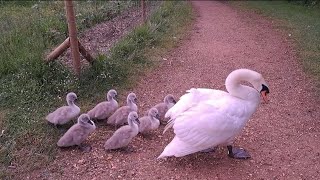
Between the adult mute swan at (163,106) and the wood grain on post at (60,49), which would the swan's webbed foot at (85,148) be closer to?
the adult mute swan at (163,106)

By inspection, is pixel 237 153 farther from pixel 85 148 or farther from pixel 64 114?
pixel 64 114

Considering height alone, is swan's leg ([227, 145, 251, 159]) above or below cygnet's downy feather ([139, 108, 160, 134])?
below

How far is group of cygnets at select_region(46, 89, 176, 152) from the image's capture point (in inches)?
188

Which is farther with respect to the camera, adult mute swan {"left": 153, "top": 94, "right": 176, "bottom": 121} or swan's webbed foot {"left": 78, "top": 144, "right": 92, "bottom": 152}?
adult mute swan {"left": 153, "top": 94, "right": 176, "bottom": 121}

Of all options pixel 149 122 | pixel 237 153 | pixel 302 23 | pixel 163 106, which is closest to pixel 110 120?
pixel 149 122

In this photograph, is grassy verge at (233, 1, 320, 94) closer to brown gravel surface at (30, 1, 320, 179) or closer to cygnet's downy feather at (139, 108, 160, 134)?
brown gravel surface at (30, 1, 320, 179)

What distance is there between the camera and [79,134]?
477 centimetres

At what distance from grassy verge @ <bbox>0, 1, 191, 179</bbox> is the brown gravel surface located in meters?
0.30

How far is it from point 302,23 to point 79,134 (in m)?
8.98

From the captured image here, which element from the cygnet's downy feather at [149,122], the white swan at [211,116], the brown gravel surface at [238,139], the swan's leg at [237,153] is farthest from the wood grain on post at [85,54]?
the swan's leg at [237,153]

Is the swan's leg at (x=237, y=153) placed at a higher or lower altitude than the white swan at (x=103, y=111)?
lower

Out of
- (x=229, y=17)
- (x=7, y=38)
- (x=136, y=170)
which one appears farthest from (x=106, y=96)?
(x=229, y=17)

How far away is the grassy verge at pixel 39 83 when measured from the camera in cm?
479

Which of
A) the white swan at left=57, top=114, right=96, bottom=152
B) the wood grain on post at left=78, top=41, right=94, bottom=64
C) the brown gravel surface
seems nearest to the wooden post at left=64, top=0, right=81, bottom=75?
the wood grain on post at left=78, top=41, right=94, bottom=64
